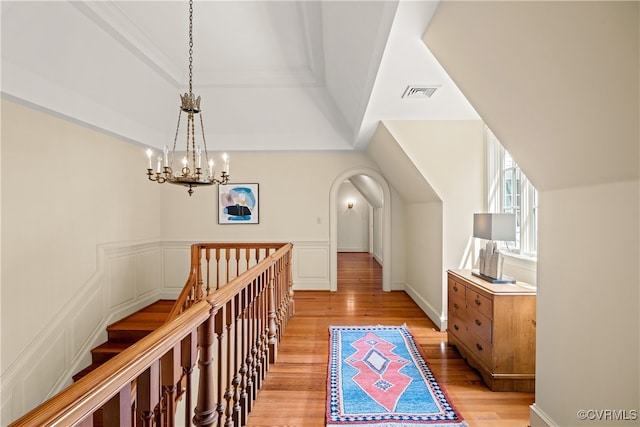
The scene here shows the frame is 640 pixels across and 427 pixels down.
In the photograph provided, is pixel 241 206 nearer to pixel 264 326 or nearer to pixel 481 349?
pixel 264 326

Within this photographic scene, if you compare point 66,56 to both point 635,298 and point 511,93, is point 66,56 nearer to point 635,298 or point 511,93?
point 511,93

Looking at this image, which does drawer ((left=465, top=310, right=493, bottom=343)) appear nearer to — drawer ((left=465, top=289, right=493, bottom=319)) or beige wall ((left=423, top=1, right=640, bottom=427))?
drawer ((left=465, top=289, right=493, bottom=319))

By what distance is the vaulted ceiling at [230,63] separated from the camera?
2.35 meters

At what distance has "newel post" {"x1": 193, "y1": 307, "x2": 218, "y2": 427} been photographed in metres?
1.27

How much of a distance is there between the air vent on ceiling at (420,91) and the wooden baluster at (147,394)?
268 cm

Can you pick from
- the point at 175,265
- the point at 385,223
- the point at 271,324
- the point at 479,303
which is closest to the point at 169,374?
the point at 271,324

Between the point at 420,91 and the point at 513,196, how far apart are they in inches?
58.9

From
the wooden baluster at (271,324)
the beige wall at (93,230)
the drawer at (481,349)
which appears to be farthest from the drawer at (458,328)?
the beige wall at (93,230)

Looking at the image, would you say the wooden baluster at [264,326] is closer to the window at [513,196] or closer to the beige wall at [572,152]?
the beige wall at [572,152]

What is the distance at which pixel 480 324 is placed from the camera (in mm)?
2572

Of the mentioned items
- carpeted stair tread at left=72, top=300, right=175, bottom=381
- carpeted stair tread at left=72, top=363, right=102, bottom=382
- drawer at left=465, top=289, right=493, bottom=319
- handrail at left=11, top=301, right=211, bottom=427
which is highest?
handrail at left=11, top=301, right=211, bottom=427

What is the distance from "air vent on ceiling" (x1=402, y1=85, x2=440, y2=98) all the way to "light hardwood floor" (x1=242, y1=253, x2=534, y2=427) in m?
2.49

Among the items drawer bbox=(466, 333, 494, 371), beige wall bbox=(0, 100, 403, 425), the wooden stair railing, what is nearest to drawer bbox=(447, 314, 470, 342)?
drawer bbox=(466, 333, 494, 371)

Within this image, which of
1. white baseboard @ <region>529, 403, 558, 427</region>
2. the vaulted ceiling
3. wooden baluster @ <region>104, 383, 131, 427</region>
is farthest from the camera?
the vaulted ceiling
